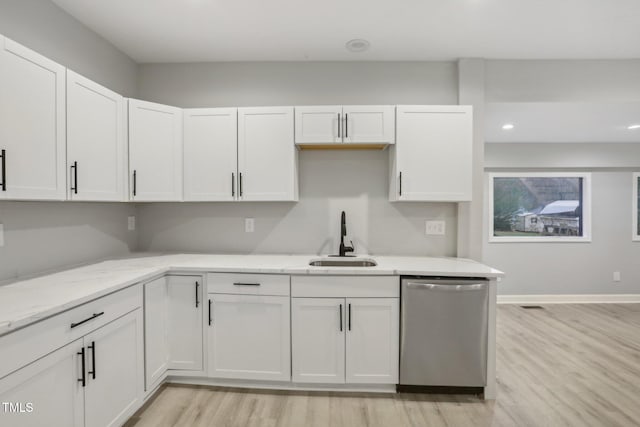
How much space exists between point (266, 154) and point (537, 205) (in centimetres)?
471

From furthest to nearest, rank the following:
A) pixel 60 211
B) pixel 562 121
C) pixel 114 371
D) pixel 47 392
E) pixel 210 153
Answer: pixel 562 121
pixel 210 153
pixel 60 211
pixel 114 371
pixel 47 392

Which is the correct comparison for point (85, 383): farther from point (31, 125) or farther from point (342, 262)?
point (342, 262)

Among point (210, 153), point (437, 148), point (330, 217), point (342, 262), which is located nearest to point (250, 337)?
point (342, 262)

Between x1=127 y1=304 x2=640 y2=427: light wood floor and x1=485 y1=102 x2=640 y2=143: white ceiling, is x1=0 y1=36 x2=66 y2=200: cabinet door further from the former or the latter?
x1=485 y1=102 x2=640 y2=143: white ceiling

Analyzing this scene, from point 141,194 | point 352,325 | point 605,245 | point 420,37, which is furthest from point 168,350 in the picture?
point 605,245

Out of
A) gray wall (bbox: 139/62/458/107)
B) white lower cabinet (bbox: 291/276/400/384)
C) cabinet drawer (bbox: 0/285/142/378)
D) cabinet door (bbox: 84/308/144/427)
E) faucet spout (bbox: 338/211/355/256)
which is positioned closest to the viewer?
cabinet drawer (bbox: 0/285/142/378)

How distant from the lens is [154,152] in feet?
7.93

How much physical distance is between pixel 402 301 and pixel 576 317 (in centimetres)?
342

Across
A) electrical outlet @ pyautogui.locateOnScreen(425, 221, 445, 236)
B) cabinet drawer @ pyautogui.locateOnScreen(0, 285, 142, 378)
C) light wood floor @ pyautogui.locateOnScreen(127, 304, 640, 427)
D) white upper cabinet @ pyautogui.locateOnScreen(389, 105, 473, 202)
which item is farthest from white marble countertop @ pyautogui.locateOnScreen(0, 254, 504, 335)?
light wood floor @ pyautogui.locateOnScreen(127, 304, 640, 427)

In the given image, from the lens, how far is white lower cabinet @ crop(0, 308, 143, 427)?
47.0 inches

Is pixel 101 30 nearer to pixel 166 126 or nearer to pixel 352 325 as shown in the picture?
pixel 166 126

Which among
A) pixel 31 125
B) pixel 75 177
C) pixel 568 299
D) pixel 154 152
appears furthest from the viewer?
pixel 568 299

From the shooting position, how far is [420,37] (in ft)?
7.82

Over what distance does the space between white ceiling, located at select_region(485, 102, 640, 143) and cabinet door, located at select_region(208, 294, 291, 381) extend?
259 cm
